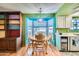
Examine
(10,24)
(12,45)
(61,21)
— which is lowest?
(12,45)

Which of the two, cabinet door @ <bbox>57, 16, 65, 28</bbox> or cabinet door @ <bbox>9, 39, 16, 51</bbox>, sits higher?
cabinet door @ <bbox>57, 16, 65, 28</bbox>

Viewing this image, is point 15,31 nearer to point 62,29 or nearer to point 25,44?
point 25,44

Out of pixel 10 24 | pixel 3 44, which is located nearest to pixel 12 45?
pixel 3 44

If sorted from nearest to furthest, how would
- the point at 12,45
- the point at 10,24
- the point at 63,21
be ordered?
the point at 12,45 → the point at 63,21 → the point at 10,24

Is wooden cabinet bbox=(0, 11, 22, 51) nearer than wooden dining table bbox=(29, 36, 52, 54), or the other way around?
wooden dining table bbox=(29, 36, 52, 54)

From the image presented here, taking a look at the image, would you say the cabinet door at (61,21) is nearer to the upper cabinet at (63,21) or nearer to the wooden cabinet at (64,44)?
the upper cabinet at (63,21)

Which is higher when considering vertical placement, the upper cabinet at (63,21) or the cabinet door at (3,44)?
the upper cabinet at (63,21)

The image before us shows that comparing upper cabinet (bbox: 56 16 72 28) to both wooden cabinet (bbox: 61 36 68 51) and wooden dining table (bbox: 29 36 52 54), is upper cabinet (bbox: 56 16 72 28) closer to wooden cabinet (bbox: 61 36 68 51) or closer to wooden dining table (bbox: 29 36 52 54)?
wooden cabinet (bbox: 61 36 68 51)

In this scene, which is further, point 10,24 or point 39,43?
point 10,24

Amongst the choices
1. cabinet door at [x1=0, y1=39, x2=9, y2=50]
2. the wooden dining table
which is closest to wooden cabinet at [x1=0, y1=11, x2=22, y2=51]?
cabinet door at [x1=0, y1=39, x2=9, y2=50]

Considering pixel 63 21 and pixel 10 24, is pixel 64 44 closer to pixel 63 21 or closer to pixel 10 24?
pixel 63 21

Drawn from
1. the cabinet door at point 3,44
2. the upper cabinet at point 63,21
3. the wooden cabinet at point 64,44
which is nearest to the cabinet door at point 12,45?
the cabinet door at point 3,44

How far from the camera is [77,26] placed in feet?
16.9

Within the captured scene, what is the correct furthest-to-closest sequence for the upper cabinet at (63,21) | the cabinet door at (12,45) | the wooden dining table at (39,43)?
the upper cabinet at (63,21) < the cabinet door at (12,45) < the wooden dining table at (39,43)
